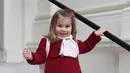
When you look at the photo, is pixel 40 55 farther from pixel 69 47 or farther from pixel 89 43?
pixel 89 43

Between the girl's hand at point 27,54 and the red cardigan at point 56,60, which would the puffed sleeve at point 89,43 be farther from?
the girl's hand at point 27,54

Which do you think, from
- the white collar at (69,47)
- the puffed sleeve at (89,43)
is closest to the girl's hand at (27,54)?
the white collar at (69,47)

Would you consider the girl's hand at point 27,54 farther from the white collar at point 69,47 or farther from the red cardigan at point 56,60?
the white collar at point 69,47

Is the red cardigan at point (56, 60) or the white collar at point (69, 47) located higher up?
the white collar at point (69, 47)

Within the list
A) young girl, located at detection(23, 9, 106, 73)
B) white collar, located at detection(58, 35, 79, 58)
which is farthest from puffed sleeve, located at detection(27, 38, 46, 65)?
white collar, located at detection(58, 35, 79, 58)

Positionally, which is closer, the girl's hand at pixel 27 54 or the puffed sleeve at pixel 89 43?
the girl's hand at pixel 27 54

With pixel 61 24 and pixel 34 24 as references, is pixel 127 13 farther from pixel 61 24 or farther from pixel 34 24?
pixel 34 24

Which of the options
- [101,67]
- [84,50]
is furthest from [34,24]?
[84,50]

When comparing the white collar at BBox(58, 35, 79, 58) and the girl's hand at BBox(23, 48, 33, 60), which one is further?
the white collar at BBox(58, 35, 79, 58)

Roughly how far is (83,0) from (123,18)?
698mm

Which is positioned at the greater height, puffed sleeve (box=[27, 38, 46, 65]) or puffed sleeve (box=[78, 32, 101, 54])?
puffed sleeve (box=[78, 32, 101, 54])

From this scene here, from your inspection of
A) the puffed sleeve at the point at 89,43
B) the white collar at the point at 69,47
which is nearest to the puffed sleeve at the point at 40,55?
the white collar at the point at 69,47

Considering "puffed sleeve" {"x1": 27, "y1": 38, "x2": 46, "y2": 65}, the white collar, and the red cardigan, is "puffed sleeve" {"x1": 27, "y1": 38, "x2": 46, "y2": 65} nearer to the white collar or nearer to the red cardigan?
the red cardigan

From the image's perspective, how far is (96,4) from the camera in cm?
271
